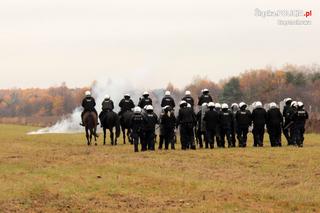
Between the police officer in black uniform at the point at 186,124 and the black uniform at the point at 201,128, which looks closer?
the police officer in black uniform at the point at 186,124

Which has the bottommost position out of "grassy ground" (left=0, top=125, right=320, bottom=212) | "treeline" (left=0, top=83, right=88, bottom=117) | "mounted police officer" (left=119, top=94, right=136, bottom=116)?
"grassy ground" (left=0, top=125, right=320, bottom=212)

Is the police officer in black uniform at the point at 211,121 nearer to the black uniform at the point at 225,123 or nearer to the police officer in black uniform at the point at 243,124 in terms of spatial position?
the black uniform at the point at 225,123

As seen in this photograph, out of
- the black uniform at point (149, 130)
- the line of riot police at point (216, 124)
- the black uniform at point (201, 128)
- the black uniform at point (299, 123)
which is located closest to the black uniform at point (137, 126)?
the line of riot police at point (216, 124)

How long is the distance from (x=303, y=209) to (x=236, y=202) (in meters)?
1.44

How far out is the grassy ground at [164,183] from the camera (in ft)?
44.3

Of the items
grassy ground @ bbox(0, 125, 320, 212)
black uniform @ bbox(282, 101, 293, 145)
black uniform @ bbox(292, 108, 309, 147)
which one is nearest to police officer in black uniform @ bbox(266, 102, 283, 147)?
black uniform @ bbox(282, 101, 293, 145)

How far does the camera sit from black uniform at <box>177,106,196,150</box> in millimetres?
27453

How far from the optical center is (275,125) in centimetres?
2870

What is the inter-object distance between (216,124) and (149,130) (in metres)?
3.19

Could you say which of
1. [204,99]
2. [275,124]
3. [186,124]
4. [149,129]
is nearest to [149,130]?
[149,129]

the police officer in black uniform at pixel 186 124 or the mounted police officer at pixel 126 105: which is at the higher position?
the mounted police officer at pixel 126 105

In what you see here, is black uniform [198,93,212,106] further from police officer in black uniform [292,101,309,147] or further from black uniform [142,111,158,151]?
police officer in black uniform [292,101,309,147]

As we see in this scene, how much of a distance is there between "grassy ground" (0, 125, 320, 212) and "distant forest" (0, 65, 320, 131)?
25.9 meters

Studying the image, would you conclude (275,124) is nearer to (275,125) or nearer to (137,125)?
(275,125)
